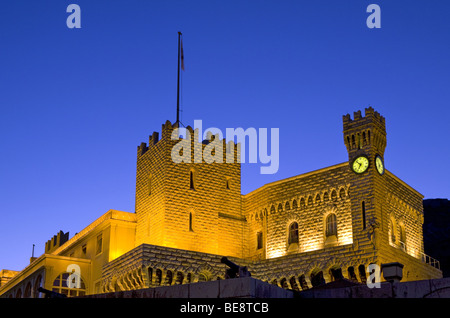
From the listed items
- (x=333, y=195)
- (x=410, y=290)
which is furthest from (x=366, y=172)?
(x=410, y=290)

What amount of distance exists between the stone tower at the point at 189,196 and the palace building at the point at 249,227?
0.07m

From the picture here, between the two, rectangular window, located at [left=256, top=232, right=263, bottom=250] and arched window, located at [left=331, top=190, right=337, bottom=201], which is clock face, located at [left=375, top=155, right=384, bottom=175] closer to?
arched window, located at [left=331, top=190, right=337, bottom=201]

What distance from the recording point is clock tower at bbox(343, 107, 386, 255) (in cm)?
3875

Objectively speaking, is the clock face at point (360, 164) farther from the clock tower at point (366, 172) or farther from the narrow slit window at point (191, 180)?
the narrow slit window at point (191, 180)

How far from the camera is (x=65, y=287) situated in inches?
1825

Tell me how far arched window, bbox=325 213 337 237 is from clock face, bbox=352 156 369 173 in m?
3.49

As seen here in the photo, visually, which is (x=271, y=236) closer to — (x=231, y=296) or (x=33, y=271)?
(x=33, y=271)

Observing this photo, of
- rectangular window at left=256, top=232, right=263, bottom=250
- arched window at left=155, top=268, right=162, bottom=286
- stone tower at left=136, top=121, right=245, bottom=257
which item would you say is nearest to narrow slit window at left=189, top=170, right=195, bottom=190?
stone tower at left=136, top=121, right=245, bottom=257

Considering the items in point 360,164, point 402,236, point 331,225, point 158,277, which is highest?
point 360,164

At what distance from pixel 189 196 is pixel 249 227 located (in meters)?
5.34

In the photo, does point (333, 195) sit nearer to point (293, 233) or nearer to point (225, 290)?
point (293, 233)
